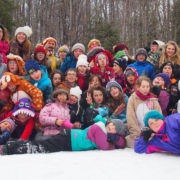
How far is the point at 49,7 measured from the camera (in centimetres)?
2078

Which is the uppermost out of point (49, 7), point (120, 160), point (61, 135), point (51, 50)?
point (49, 7)

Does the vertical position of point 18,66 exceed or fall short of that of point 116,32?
it falls short

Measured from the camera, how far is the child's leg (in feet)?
10.0

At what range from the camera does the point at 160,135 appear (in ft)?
10.1

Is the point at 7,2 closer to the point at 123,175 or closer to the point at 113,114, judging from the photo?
the point at 113,114

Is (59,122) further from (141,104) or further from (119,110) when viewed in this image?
(141,104)

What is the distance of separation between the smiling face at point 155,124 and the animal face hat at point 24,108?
85.7 inches

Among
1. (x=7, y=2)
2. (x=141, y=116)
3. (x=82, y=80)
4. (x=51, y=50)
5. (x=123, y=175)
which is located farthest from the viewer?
(x=7, y=2)

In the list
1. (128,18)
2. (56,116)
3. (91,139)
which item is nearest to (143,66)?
(56,116)

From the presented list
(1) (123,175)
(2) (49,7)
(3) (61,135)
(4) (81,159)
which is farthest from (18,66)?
(2) (49,7)

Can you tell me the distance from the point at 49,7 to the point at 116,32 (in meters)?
14.2

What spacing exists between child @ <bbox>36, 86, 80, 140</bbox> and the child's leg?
1.18 feet

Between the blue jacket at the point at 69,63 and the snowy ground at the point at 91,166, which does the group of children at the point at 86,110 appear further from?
the blue jacket at the point at 69,63

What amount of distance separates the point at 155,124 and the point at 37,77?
2.70 metres
